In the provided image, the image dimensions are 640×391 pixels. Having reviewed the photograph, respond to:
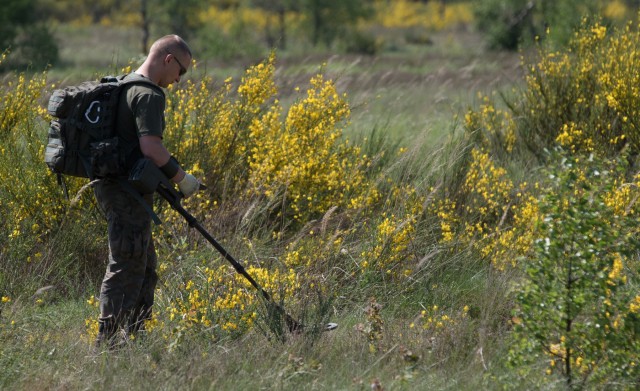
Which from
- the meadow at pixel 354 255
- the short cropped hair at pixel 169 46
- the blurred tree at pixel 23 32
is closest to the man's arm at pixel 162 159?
the meadow at pixel 354 255

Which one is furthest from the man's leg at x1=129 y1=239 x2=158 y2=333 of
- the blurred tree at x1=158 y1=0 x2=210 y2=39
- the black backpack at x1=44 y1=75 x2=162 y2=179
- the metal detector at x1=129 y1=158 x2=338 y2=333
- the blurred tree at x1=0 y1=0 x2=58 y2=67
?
the blurred tree at x1=158 y1=0 x2=210 y2=39

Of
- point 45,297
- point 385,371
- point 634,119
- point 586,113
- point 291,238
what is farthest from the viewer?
point 586,113

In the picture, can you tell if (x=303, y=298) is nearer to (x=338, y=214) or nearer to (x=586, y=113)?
(x=338, y=214)

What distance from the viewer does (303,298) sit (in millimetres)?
5555

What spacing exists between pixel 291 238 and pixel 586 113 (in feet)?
12.3

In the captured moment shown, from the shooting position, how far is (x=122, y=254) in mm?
5145

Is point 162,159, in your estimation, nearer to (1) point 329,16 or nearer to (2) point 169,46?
(2) point 169,46

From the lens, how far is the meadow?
4.51 m

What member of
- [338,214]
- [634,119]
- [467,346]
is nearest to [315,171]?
[338,214]

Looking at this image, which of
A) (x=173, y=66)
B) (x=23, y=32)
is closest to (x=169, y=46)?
(x=173, y=66)

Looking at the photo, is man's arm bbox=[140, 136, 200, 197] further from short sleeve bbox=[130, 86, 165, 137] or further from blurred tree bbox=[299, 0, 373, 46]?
blurred tree bbox=[299, 0, 373, 46]

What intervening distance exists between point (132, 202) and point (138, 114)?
0.51m

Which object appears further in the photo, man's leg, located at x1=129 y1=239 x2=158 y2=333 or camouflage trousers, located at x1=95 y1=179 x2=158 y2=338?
man's leg, located at x1=129 y1=239 x2=158 y2=333

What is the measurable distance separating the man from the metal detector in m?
0.05
